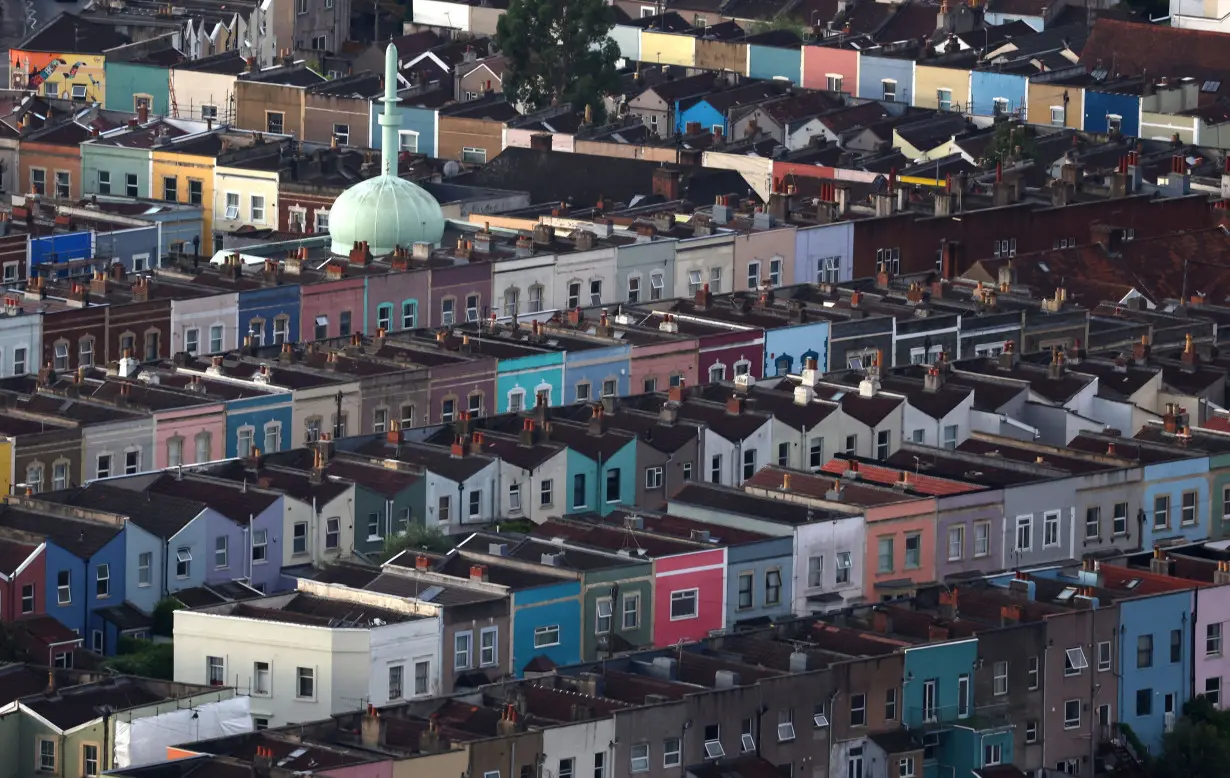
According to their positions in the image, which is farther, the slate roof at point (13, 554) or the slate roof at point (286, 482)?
the slate roof at point (286, 482)

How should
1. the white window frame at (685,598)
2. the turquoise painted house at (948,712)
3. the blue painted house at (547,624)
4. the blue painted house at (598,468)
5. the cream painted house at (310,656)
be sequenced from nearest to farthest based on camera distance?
the cream painted house at (310,656) → the turquoise painted house at (948,712) → the blue painted house at (547,624) → the white window frame at (685,598) → the blue painted house at (598,468)

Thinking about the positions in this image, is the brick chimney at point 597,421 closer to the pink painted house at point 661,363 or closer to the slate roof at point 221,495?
the pink painted house at point 661,363

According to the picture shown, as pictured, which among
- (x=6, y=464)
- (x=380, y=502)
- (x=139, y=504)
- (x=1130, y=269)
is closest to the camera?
(x=139, y=504)

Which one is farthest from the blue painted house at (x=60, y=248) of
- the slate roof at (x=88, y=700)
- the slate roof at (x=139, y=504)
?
the slate roof at (x=88, y=700)

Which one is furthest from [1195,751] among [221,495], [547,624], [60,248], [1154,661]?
[60,248]

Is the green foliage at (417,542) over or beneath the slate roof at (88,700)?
over

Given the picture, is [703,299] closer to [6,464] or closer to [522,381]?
[522,381]

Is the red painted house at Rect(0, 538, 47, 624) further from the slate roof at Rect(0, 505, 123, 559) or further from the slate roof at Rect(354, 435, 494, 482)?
the slate roof at Rect(354, 435, 494, 482)
